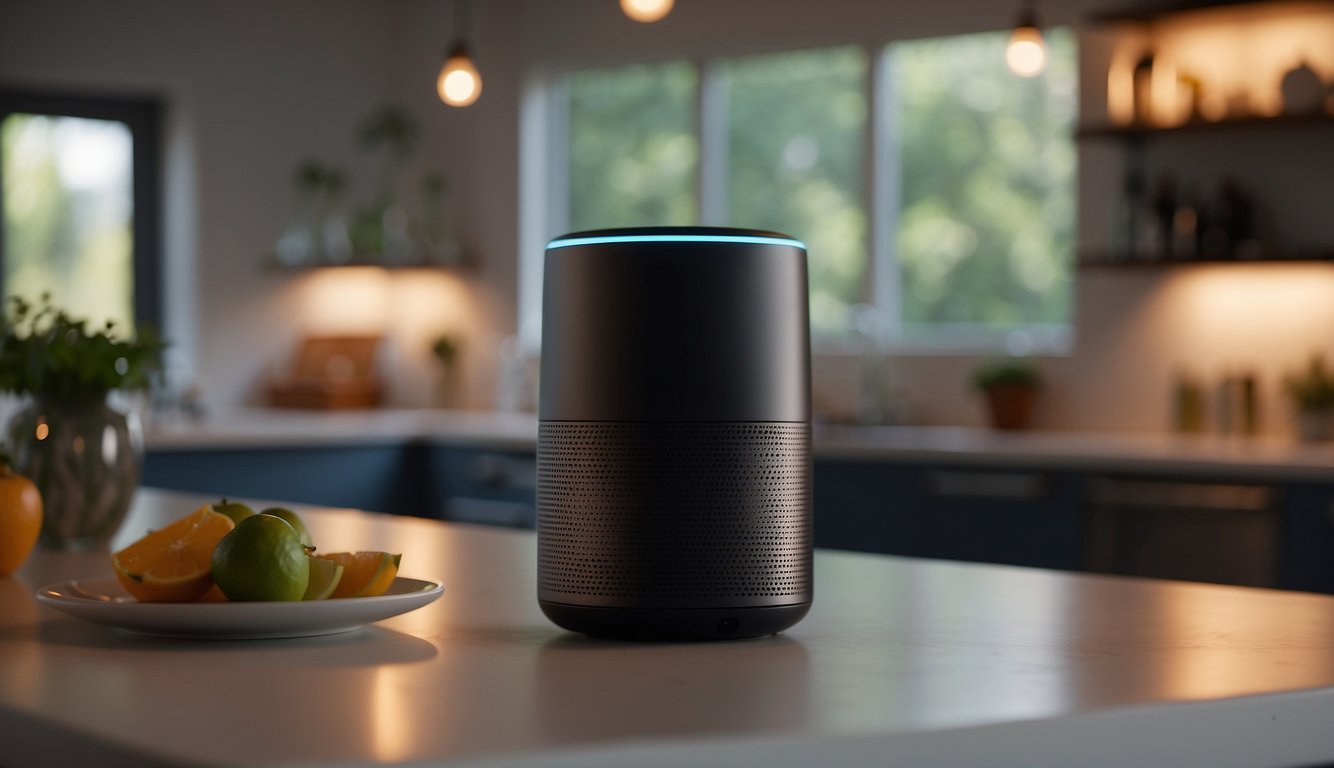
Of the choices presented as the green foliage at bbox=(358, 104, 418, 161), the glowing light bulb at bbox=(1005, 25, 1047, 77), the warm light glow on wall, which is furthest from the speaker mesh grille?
the warm light glow on wall

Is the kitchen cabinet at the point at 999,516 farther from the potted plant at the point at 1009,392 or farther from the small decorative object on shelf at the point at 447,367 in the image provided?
the small decorative object on shelf at the point at 447,367

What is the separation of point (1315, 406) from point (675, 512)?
131 inches

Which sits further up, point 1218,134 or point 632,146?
point 632,146

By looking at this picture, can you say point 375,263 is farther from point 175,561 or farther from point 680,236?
point 680,236

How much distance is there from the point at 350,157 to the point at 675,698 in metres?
5.39

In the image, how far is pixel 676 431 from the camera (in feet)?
3.97

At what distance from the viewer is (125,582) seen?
4.33 feet

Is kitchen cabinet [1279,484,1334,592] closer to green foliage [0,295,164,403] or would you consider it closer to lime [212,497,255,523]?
green foliage [0,295,164,403]

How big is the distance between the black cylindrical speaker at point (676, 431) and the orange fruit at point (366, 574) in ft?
0.50

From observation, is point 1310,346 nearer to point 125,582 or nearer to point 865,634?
point 865,634

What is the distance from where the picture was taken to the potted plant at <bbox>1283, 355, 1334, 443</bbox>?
413cm

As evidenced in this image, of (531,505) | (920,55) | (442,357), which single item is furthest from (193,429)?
(920,55)

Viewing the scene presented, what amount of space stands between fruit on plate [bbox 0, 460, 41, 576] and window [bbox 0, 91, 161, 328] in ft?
13.3

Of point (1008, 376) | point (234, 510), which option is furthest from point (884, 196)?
point (234, 510)
